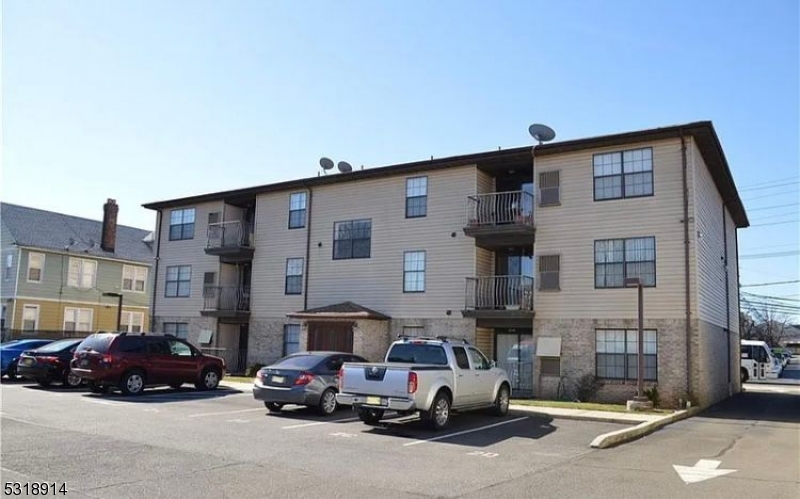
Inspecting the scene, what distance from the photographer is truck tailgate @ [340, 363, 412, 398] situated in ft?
41.5

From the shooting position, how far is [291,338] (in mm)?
27656

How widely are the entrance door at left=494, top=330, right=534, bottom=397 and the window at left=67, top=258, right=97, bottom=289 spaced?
31.8 m

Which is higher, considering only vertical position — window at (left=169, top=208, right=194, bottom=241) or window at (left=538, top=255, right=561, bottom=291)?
window at (left=169, top=208, right=194, bottom=241)

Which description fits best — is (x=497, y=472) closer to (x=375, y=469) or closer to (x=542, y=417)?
(x=375, y=469)

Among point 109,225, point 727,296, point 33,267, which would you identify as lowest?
point 727,296

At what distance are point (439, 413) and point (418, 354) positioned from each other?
1576 mm

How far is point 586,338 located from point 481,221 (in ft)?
18.1

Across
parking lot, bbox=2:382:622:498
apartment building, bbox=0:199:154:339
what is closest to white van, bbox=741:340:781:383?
parking lot, bbox=2:382:622:498

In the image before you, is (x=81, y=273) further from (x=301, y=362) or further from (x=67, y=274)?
(x=301, y=362)

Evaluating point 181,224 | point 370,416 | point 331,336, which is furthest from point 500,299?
point 181,224

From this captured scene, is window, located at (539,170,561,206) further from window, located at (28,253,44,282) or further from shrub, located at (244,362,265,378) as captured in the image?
window, located at (28,253,44,282)

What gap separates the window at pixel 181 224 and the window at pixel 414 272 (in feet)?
42.1

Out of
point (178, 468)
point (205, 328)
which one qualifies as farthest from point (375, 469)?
point (205, 328)

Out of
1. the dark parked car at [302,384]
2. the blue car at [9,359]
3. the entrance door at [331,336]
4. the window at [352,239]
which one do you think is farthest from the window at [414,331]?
the blue car at [9,359]
